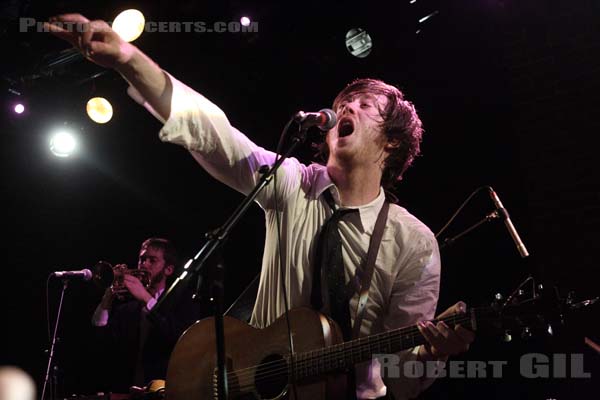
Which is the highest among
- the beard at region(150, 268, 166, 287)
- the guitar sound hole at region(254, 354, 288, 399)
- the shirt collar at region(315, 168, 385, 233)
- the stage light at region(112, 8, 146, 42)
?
the stage light at region(112, 8, 146, 42)

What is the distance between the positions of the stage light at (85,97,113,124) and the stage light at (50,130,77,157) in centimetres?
36

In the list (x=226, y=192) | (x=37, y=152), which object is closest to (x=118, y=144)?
(x=37, y=152)

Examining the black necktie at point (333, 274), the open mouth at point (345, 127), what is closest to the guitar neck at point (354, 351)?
the black necktie at point (333, 274)

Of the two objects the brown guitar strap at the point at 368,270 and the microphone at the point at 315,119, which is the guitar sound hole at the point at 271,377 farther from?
the microphone at the point at 315,119

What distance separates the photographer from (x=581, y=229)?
16.0ft

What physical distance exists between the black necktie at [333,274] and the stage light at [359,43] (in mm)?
3187

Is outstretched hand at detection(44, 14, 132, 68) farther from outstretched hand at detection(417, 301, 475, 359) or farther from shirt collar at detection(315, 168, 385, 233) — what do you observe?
outstretched hand at detection(417, 301, 475, 359)

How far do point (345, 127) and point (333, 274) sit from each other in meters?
0.87

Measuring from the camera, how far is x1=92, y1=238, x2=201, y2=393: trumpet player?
5.87 m

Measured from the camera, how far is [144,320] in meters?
6.21

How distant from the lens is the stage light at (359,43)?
228 inches

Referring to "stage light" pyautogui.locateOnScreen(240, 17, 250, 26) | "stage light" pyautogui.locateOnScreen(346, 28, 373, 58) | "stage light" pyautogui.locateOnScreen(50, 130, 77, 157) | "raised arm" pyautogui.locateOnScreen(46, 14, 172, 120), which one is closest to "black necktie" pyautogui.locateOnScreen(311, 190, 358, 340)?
"raised arm" pyautogui.locateOnScreen(46, 14, 172, 120)

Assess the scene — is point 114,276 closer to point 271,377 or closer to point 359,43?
point 359,43

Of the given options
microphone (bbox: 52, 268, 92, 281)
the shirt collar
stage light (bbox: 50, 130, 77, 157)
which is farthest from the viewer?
stage light (bbox: 50, 130, 77, 157)
